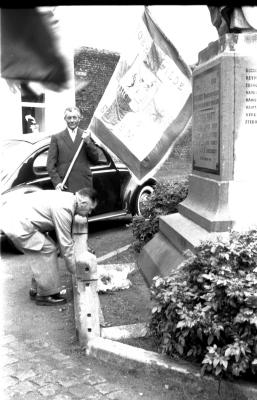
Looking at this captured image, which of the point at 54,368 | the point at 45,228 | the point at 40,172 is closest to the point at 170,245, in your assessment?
the point at 45,228

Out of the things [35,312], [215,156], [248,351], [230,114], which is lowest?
[35,312]

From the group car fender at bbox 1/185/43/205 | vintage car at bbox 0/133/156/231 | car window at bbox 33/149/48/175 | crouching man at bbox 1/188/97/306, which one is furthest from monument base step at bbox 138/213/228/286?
car window at bbox 33/149/48/175

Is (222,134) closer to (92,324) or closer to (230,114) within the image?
(230,114)

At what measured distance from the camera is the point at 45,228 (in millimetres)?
4918

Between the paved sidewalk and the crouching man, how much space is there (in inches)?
9.7

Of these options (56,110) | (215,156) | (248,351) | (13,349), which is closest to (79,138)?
(215,156)

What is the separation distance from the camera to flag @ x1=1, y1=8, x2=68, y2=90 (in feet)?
2.01

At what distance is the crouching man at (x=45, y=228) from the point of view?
4.79m

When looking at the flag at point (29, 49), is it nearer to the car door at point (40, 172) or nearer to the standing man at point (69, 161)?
the standing man at point (69, 161)

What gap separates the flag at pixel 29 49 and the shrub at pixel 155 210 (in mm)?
5836

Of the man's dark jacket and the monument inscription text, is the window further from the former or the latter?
the man's dark jacket

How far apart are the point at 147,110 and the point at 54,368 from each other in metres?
2.29

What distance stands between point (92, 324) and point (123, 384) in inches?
22.4

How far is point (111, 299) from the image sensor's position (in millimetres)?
4797
